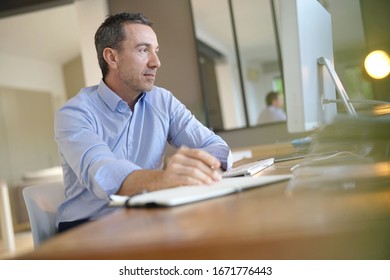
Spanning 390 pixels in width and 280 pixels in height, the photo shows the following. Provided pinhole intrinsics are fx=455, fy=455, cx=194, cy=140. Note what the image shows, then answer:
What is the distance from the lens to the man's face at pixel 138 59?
42.9 inches

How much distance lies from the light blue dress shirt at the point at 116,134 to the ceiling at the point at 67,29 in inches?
11.9

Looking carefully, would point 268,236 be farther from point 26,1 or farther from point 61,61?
point 26,1

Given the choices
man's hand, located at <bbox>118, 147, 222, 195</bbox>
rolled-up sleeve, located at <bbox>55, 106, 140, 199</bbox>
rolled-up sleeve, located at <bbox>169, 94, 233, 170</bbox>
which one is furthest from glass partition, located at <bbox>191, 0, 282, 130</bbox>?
man's hand, located at <bbox>118, 147, 222, 195</bbox>

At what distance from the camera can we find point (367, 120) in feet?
2.65

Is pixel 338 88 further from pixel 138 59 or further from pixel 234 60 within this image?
pixel 138 59

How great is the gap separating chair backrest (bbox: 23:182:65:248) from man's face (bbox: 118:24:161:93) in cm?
31

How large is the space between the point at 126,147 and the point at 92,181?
0.24 metres

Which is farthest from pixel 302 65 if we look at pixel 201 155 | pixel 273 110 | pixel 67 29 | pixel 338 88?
pixel 67 29

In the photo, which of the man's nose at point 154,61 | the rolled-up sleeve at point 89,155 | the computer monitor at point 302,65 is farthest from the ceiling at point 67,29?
the rolled-up sleeve at point 89,155

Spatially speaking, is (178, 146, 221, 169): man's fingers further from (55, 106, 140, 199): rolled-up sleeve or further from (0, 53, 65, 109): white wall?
(0, 53, 65, 109): white wall

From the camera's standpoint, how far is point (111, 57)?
44.3 inches

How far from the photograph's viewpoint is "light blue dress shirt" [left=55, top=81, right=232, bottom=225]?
3.26 feet

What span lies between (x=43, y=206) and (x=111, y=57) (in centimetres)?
39

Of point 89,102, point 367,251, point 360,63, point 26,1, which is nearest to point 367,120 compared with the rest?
point 367,251
